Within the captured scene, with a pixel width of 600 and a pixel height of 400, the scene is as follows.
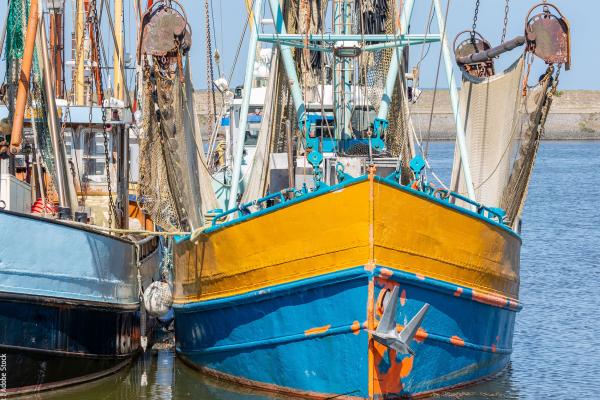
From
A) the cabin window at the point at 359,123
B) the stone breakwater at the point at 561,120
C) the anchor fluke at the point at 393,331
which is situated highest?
the cabin window at the point at 359,123

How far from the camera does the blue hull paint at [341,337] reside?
11.9 metres

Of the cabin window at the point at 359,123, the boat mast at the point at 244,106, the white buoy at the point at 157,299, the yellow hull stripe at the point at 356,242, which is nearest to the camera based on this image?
the yellow hull stripe at the point at 356,242

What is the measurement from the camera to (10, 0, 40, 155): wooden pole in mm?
13523

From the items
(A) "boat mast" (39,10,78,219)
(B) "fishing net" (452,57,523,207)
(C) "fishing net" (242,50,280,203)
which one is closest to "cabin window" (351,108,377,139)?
(B) "fishing net" (452,57,523,207)

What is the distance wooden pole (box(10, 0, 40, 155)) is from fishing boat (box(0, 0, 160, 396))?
11 mm

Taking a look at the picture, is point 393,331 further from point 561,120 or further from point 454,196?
point 561,120

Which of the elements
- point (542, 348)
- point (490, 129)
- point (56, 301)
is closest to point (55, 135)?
point (56, 301)

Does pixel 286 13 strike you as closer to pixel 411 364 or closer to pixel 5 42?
pixel 5 42

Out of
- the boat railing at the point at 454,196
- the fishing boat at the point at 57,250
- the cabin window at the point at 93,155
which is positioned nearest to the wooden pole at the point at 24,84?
the fishing boat at the point at 57,250

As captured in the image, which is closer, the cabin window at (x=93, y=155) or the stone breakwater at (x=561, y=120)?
the cabin window at (x=93, y=155)

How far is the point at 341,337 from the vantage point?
12.0 meters

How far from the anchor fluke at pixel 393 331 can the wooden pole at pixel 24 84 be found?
15.4 ft

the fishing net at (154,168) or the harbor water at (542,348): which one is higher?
the fishing net at (154,168)

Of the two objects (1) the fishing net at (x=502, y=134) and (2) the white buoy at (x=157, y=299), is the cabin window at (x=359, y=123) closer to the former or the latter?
(1) the fishing net at (x=502, y=134)
